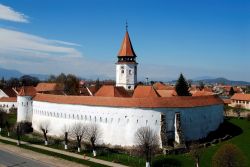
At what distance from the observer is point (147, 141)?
42.5 m

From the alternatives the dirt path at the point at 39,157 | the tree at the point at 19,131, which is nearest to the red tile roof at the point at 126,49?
the tree at the point at 19,131

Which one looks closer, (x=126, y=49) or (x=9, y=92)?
(x=126, y=49)

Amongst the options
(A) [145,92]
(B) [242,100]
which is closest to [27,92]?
(A) [145,92]

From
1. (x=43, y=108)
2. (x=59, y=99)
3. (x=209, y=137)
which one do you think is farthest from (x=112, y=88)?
(x=209, y=137)

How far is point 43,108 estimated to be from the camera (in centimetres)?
6097

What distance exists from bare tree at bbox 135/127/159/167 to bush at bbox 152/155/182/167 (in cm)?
87

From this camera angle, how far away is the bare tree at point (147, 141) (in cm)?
4009

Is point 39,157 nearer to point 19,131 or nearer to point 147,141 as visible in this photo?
point 147,141

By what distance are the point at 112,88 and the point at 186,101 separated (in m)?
12.9

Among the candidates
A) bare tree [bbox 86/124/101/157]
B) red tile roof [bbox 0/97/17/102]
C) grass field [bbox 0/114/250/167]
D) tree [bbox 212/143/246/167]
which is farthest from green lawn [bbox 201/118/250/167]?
red tile roof [bbox 0/97/17/102]

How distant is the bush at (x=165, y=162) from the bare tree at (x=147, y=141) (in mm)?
866

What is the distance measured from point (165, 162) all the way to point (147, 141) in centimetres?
376

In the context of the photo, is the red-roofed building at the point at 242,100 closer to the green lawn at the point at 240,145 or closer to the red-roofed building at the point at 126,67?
the green lawn at the point at 240,145

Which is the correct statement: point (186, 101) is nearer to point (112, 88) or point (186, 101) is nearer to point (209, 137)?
point (209, 137)
